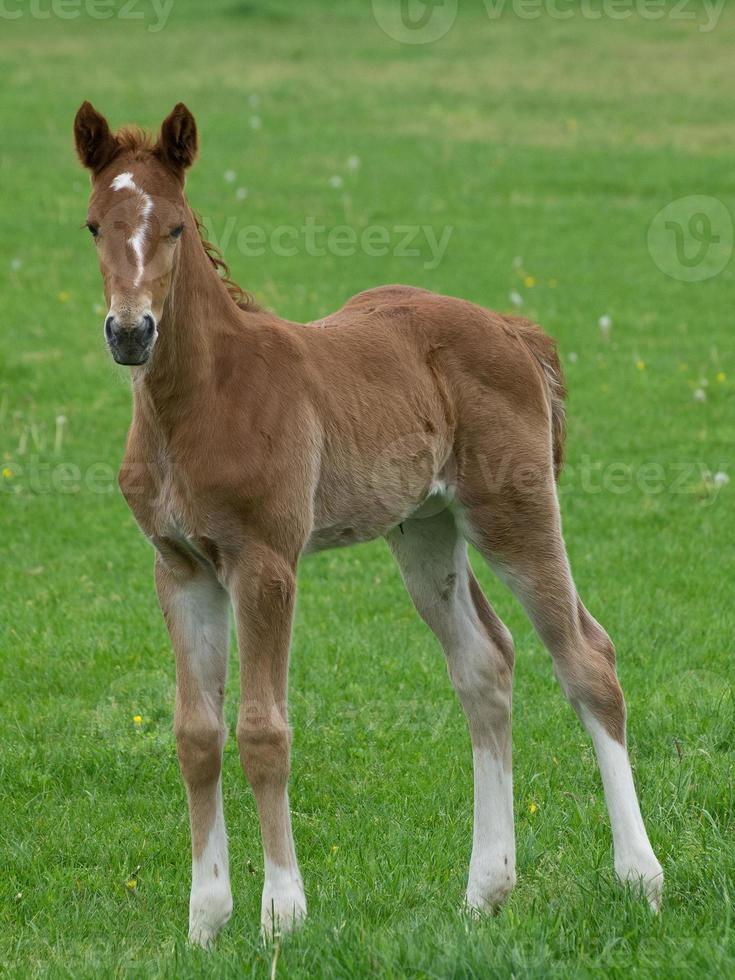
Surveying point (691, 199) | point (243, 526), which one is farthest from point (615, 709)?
point (691, 199)

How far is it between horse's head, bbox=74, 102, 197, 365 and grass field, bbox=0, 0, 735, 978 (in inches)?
16.7

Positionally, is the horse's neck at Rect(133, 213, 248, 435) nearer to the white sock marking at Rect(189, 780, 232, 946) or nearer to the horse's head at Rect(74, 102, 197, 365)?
the horse's head at Rect(74, 102, 197, 365)

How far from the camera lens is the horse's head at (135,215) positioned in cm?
357

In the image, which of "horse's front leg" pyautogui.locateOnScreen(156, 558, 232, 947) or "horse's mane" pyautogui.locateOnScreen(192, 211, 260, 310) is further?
"horse's mane" pyautogui.locateOnScreen(192, 211, 260, 310)

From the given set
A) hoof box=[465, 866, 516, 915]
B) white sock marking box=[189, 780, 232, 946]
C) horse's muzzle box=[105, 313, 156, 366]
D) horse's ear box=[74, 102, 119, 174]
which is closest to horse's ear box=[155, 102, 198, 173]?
horse's ear box=[74, 102, 119, 174]

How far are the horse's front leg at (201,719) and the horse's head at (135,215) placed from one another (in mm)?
855

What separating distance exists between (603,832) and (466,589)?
93 cm

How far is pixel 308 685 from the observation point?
6.12 metres

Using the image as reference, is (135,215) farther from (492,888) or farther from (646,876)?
(646,876)

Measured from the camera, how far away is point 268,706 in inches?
154

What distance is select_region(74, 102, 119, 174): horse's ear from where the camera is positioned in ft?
12.6

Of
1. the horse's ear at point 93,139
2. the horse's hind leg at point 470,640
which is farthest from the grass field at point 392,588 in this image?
the horse's ear at point 93,139

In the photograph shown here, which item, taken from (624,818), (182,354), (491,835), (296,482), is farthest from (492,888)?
(182,354)

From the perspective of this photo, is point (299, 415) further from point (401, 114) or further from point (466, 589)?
point (401, 114)
